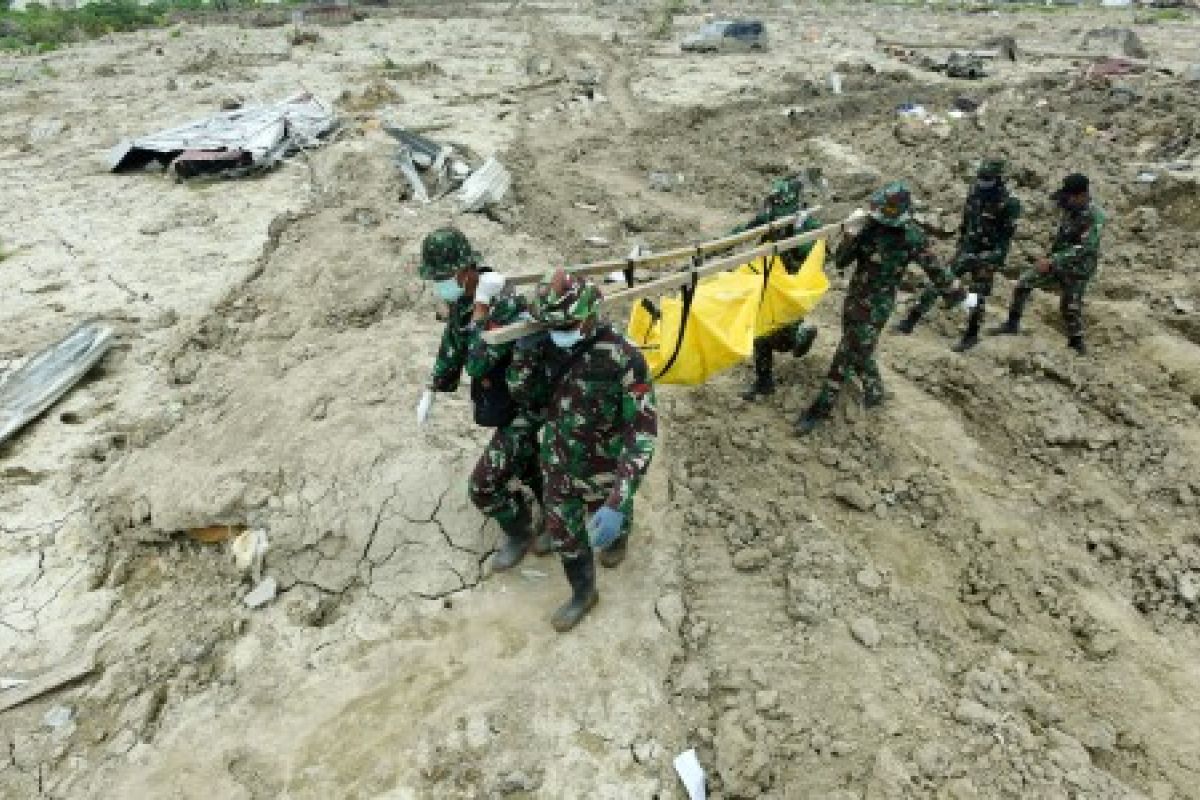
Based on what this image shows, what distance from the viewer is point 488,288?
11.1 ft

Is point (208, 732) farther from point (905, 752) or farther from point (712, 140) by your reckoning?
point (712, 140)

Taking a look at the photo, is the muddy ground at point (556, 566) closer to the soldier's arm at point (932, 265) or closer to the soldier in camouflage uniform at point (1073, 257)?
the soldier in camouflage uniform at point (1073, 257)

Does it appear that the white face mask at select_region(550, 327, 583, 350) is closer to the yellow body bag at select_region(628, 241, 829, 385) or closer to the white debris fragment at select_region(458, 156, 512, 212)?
the yellow body bag at select_region(628, 241, 829, 385)

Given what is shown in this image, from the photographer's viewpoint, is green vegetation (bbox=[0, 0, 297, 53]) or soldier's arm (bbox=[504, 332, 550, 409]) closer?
soldier's arm (bbox=[504, 332, 550, 409])

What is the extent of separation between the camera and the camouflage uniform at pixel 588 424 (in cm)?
320

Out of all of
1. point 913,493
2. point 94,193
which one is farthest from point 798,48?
point 913,493

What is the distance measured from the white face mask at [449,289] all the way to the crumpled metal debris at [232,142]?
8.59 m

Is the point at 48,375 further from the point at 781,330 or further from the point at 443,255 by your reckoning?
the point at 781,330

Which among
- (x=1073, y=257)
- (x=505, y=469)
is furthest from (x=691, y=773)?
(x=1073, y=257)

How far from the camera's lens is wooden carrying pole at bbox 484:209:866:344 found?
3.09 m

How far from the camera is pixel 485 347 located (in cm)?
354

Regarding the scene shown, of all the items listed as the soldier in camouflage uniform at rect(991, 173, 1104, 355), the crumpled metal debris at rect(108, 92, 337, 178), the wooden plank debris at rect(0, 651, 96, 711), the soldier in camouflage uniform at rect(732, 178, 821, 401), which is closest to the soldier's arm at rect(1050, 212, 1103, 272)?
the soldier in camouflage uniform at rect(991, 173, 1104, 355)

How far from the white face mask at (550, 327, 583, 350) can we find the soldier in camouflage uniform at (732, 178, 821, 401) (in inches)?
100.0

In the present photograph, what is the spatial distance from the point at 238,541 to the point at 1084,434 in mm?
5482
